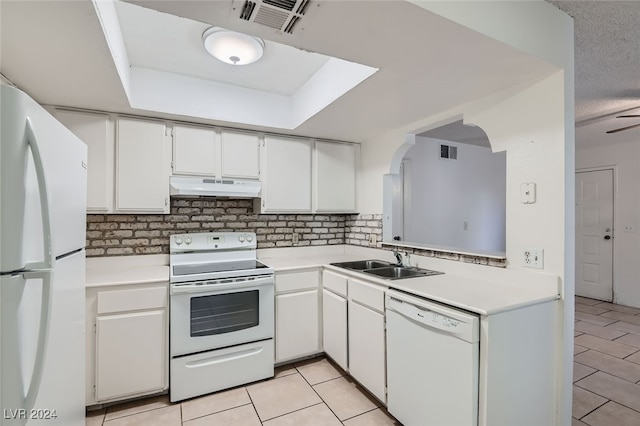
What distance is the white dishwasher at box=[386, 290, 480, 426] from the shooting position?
1.49m

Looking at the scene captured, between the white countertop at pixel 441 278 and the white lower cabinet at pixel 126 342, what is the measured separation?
0.10 m

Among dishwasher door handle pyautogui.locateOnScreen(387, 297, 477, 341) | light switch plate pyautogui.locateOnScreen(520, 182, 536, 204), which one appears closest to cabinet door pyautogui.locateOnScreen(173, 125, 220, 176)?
dishwasher door handle pyautogui.locateOnScreen(387, 297, 477, 341)

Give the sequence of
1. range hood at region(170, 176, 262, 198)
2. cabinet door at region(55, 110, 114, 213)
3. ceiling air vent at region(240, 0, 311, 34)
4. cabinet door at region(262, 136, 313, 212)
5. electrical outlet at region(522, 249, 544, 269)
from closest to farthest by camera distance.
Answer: ceiling air vent at region(240, 0, 311, 34), electrical outlet at region(522, 249, 544, 269), cabinet door at region(55, 110, 114, 213), range hood at region(170, 176, 262, 198), cabinet door at region(262, 136, 313, 212)

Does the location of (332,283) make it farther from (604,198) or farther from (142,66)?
(604,198)

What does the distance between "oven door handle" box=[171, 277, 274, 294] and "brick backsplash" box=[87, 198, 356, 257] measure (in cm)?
74

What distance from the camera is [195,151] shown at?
2658 mm

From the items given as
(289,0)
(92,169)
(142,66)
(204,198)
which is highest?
(142,66)

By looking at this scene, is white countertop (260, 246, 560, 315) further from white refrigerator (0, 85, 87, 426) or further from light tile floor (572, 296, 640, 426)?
white refrigerator (0, 85, 87, 426)

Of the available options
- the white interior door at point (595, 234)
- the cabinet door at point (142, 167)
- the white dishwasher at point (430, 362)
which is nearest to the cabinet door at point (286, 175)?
the cabinet door at point (142, 167)

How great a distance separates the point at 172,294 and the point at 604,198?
5834 millimetres

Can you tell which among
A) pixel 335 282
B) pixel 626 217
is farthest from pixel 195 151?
pixel 626 217

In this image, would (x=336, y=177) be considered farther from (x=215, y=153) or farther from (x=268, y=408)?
(x=268, y=408)

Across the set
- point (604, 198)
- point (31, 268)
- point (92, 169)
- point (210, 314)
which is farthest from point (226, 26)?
point (604, 198)

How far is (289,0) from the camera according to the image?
1.22 metres
